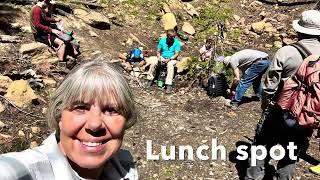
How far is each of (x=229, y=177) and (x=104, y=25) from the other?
6.15 meters

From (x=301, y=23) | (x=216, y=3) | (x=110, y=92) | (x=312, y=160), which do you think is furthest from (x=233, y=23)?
(x=110, y=92)

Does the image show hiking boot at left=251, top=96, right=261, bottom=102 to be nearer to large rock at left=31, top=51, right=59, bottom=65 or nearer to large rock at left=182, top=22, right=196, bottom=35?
large rock at left=182, top=22, right=196, bottom=35

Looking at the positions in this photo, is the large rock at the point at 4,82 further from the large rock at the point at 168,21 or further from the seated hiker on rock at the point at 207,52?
the large rock at the point at 168,21

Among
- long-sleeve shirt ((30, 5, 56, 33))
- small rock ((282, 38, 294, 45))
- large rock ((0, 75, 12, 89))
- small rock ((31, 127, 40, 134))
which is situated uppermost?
long-sleeve shirt ((30, 5, 56, 33))

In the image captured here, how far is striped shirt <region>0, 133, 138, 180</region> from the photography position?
158 cm

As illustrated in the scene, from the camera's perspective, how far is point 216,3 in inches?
549

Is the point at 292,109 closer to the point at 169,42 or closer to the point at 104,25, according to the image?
the point at 169,42

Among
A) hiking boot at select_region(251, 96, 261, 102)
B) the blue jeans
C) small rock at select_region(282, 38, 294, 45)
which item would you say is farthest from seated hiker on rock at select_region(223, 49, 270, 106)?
small rock at select_region(282, 38, 294, 45)

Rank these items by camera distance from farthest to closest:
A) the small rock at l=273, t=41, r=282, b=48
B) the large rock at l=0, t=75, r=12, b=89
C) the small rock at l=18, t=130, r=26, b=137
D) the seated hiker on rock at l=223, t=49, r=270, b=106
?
the small rock at l=273, t=41, r=282, b=48, the seated hiker on rock at l=223, t=49, r=270, b=106, the large rock at l=0, t=75, r=12, b=89, the small rock at l=18, t=130, r=26, b=137

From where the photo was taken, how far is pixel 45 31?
8742 mm

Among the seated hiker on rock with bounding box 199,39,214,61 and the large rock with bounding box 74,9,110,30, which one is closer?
the seated hiker on rock with bounding box 199,39,214,61

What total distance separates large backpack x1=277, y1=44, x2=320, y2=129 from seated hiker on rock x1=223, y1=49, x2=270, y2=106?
3.31 meters

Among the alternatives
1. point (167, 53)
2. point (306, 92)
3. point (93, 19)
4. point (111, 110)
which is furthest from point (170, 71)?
point (111, 110)

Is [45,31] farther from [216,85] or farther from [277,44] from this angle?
[277,44]
